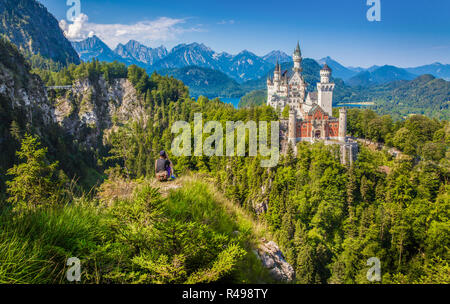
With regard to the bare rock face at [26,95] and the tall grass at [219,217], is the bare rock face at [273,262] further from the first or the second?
the bare rock face at [26,95]

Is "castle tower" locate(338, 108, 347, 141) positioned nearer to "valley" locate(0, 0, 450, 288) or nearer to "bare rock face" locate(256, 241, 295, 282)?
"valley" locate(0, 0, 450, 288)

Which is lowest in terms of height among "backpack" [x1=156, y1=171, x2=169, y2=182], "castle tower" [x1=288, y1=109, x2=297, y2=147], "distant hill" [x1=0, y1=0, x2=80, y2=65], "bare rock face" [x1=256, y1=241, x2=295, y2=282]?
"bare rock face" [x1=256, y1=241, x2=295, y2=282]

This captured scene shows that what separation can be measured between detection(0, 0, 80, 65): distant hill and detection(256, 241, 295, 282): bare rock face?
16944 centimetres

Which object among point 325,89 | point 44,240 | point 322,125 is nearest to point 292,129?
point 322,125

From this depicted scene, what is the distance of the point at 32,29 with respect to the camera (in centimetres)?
14975

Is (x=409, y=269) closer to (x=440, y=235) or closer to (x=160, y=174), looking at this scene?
(x=440, y=235)

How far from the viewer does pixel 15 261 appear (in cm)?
362

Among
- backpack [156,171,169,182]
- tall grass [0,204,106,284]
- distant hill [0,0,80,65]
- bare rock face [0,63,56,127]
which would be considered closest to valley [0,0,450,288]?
tall grass [0,204,106,284]

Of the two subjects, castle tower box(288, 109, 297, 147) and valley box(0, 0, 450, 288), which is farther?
castle tower box(288, 109, 297, 147)

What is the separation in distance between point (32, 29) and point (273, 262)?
193 m

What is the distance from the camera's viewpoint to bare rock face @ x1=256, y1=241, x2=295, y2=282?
602 cm

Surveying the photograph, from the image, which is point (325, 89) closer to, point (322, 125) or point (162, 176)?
point (322, 125)

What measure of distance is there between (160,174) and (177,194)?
1.89m
